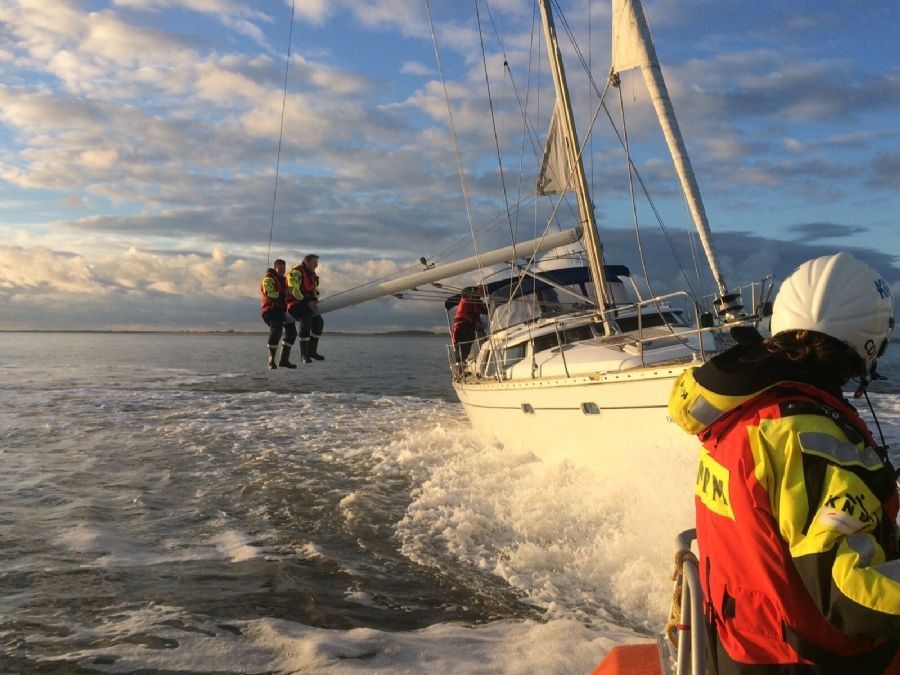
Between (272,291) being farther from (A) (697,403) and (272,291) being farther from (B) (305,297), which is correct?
(A) (697,403)

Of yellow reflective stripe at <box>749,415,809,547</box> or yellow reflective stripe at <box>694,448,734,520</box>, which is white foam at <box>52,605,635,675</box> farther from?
yellow reflective stripe at <box>749,415,809,547</box>

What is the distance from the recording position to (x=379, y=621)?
6137 mm

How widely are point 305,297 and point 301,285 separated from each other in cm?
30

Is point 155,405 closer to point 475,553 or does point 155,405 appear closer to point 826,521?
point 475,553

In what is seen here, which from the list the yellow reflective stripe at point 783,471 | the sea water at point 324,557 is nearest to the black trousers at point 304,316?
the sea water at point 324,557

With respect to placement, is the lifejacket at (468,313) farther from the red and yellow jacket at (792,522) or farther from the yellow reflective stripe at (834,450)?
the yellow reflective stripe at (834,450)

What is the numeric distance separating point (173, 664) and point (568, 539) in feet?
15.4

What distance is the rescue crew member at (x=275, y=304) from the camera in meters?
13.7

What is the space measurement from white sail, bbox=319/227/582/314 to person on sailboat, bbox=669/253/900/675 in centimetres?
1240

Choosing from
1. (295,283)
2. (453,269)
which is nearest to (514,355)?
(453,269)

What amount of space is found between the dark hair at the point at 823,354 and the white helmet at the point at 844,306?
0.02 metres

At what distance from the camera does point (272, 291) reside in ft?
44.9

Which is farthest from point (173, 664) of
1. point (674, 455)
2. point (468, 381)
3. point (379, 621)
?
point (468, 381)

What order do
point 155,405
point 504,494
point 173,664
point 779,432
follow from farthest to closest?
point 155,405 → point 504,494 → point 173,664 → point 779,432
